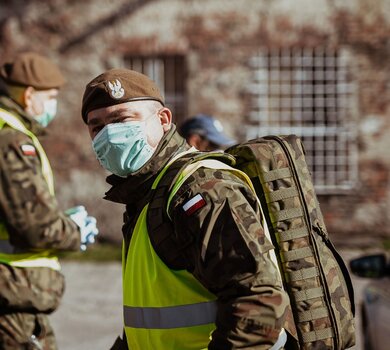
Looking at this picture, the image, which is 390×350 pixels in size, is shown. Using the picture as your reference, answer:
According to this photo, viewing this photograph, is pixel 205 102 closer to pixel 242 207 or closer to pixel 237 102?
pixel 237 102

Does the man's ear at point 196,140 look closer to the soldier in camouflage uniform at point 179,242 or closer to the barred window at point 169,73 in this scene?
the soldier in camouflage uniform at point 179,242

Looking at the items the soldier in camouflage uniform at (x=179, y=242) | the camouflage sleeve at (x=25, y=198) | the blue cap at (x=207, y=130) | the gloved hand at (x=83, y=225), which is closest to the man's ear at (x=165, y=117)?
the soldier in camouflage uniform at (x=179, y=242)

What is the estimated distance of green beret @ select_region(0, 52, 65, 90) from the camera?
180 inches

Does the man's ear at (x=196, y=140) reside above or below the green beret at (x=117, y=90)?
below

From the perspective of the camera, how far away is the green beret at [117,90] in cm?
267

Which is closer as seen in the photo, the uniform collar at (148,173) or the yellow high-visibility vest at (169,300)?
the yellow high-visibility vest at (169,300)

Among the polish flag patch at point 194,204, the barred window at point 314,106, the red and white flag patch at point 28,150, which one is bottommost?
the barred window at point 314,106

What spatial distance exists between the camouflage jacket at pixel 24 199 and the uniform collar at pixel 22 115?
283 mm

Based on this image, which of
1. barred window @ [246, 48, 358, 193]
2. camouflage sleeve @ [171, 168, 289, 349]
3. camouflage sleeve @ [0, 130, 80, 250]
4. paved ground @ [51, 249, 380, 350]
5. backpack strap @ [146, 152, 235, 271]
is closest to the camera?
camouflage sleeve @ [171, 168, 289, 349]

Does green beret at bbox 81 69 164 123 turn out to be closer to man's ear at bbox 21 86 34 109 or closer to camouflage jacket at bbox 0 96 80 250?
camouflage jacket at bbox 0 96 80 250

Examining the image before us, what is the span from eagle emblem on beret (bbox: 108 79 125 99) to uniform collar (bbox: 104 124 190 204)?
0.20 metres

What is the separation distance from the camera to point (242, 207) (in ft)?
7.89

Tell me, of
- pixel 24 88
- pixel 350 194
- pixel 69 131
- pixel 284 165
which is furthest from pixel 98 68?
pixel 284 165

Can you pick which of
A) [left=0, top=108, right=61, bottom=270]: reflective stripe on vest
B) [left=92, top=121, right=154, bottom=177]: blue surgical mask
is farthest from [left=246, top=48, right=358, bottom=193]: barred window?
[left=92, top=121, right=154, bottom=177]: blue surgical mask
